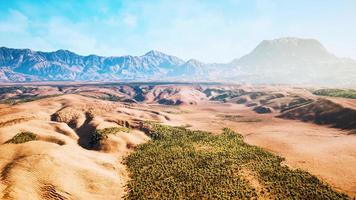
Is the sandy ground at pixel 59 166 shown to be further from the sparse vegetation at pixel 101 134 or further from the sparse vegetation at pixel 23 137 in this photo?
the sparse vegetation at pixel 101 134

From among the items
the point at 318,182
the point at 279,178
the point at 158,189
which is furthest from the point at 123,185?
the point at 318,182

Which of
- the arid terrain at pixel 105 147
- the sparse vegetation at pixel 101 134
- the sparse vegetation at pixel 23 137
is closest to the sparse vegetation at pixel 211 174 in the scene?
the arid terrain at pixel 105 147

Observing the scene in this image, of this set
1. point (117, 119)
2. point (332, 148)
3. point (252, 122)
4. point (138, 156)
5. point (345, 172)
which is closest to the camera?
point (345, 172)

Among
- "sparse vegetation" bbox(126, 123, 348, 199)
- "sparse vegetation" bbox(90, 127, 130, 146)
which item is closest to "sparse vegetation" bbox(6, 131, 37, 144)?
"sparse vegetation" bbox(90, 127, 130, 146)

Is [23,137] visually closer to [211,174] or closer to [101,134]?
[101,134]

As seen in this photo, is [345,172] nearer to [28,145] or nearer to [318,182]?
[318,182]
